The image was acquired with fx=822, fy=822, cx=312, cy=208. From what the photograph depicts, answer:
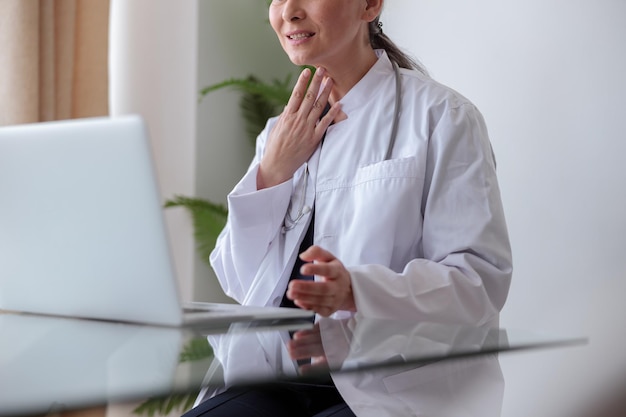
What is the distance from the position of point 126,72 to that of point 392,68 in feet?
4.77

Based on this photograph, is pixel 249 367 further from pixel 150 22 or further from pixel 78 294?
pixel 150 22

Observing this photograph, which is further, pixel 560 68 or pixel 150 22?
pixel 150 22

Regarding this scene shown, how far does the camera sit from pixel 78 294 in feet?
3.41

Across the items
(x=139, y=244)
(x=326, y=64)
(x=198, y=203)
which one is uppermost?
(x=326, y=64)

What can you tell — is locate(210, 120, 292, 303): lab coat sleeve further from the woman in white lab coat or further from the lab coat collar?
the lab coat collar

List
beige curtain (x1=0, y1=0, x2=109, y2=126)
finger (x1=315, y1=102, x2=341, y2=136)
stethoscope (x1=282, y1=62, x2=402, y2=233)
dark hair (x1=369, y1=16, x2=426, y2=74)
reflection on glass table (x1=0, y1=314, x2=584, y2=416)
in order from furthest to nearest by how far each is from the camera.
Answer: beige curtain (x1=0, y1=0, x2=109, y2=126) → dark hair (x1=369, y1=16, x2=426, y2=74) → finger (x1=315, y1=102, x2=341, y2=136) → stethoscope (x1=282, y1=62, x2=402, y2=233) → reflection on glass table (x1=0, y1=314, x2=584, y2=416)

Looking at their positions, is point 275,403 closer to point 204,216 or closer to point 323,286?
point 323,286

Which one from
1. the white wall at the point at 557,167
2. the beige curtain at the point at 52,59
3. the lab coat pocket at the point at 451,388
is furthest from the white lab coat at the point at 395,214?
the beige curtain at the point at 52,59

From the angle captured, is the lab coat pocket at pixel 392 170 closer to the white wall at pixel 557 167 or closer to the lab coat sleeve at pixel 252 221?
the lab coat sleeve at pixel 252 221

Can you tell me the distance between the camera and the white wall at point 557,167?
2029mm

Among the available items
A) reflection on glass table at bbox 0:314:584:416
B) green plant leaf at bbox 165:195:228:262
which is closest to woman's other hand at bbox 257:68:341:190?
reflection on glass table at bbox 0:314:584:416

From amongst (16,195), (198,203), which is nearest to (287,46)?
(16,195)

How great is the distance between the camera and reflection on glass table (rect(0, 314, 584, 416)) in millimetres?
612

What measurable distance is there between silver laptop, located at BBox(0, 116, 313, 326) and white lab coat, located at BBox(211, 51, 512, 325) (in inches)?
9.1
